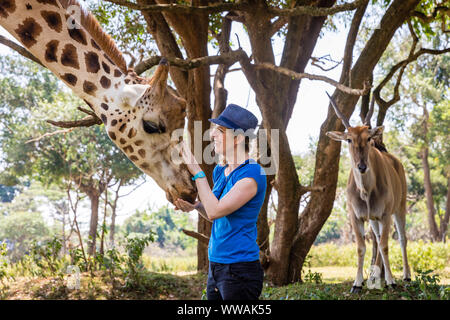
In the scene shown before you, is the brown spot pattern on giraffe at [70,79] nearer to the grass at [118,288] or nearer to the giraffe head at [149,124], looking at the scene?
the giraffe head at [149,124]

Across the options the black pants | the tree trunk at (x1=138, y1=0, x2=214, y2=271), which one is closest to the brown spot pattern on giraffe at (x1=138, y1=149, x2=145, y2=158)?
the black pants

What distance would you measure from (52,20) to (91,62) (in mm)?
448

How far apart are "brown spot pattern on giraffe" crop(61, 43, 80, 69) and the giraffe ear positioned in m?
0.43

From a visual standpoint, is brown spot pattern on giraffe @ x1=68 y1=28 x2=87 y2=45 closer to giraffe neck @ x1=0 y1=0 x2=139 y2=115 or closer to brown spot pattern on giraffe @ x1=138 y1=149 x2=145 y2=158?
giraffe neck @ x1=0 y1=0 x2=139 y2=115

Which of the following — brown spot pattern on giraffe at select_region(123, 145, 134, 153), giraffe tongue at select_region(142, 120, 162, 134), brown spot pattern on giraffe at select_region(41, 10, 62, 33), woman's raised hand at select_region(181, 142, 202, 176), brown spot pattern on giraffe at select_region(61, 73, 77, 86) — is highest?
brown spot pattern on giraffe at select_region(41, 10, 62, 33)

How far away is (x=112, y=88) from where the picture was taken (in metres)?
3.30

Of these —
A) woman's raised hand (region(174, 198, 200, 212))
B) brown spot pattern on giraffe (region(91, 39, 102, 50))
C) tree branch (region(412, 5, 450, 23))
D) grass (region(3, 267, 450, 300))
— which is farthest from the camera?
tree branch (region(412, 5, 450, 23))

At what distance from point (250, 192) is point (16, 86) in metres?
19.3

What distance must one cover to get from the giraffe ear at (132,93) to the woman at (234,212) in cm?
71

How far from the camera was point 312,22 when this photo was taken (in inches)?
326

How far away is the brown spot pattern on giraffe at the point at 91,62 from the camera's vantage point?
334 cm

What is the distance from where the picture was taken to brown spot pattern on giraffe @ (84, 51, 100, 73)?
11.0 ft

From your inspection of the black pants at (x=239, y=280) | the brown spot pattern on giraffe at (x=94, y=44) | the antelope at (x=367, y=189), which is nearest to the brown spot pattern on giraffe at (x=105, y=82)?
the brown spot pattern on giraffe at (x=94, y=44)
